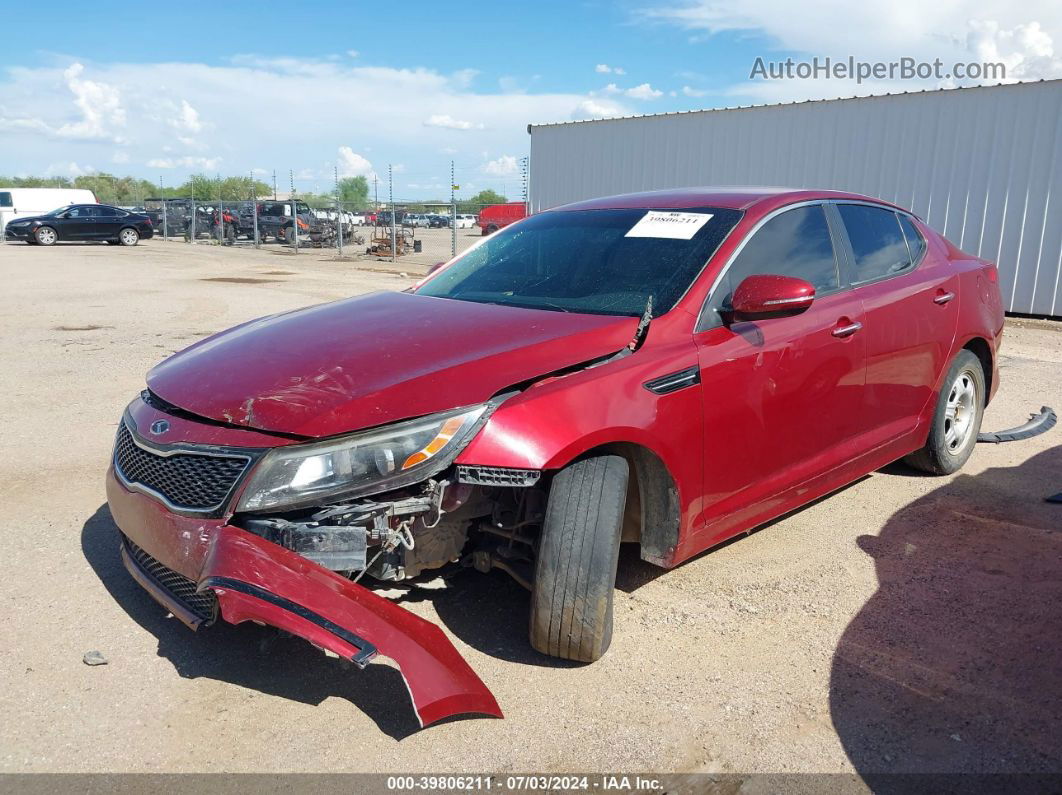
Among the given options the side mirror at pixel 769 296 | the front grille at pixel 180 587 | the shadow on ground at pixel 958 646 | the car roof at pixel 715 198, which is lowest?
the shadow on ground at pixel 958 646

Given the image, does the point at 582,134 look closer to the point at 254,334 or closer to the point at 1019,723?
the point at 254,334

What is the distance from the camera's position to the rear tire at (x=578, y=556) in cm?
299

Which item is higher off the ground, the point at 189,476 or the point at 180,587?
the point at 189,476

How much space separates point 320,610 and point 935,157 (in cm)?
1386

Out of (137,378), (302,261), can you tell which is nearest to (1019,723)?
(137,378)

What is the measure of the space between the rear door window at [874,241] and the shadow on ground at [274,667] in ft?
9.28

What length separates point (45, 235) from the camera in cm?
2978

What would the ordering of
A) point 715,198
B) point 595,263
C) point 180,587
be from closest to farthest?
point 180,587 → point 595,263 → point 715,198

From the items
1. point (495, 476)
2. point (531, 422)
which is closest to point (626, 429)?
point (531, 422)

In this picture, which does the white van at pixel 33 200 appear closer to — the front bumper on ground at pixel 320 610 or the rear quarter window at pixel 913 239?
the rear quarter window at pixel 913 239

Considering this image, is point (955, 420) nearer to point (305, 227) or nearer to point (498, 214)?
point (498, 214)

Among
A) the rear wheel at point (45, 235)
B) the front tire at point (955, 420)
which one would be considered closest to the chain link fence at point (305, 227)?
the rear wheel at point (45, 235)

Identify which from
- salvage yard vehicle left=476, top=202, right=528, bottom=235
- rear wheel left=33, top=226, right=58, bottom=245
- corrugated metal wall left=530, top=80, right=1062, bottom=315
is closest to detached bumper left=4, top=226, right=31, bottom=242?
rear wheel left=33, top=226, right=58, bottom=245

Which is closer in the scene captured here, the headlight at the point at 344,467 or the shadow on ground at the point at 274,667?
the headlight at the point at 344,467
